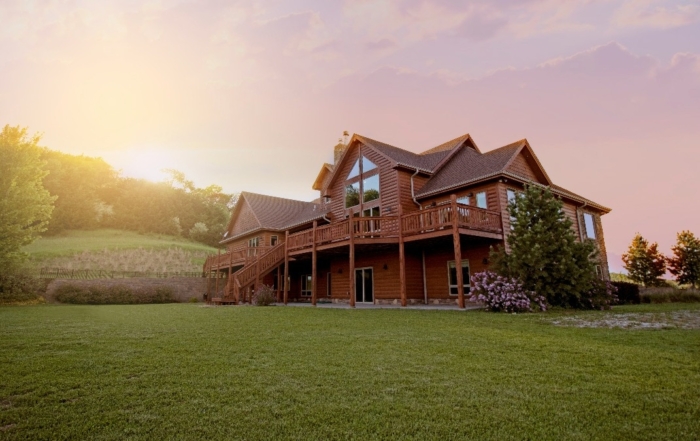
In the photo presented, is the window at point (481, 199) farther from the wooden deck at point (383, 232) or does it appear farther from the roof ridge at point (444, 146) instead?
the roof ridge at point (444, 146)

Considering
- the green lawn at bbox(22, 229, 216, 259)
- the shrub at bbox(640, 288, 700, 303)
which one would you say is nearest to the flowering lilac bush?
the shrub at bbox(640, 288, 700, 303)

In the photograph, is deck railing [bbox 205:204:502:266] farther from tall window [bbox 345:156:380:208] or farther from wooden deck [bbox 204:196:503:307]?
tall window [bbox 345:156:380:208]

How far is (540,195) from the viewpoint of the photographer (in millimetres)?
12656

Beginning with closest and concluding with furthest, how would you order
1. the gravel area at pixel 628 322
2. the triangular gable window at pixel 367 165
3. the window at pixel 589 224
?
the gravel area at pixel 628 322
the triangular gable window at pixel 367 165
the window at pixel 589 224

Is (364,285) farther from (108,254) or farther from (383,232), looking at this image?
(108,254)

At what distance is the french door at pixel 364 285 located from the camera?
19.4 m

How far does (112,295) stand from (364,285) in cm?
1660

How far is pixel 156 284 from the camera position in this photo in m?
25.5

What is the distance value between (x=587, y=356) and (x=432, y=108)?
15975 mm

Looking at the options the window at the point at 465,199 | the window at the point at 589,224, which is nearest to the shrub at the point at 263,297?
the window at the point at 465,199

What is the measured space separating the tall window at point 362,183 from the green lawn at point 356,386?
43.8 ft

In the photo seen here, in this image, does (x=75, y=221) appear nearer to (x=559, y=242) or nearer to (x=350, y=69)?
(x=350, y=69)

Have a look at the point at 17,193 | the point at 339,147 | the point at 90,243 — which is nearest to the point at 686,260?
the point at 339,147

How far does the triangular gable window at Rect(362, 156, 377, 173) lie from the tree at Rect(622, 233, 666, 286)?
808 inches
